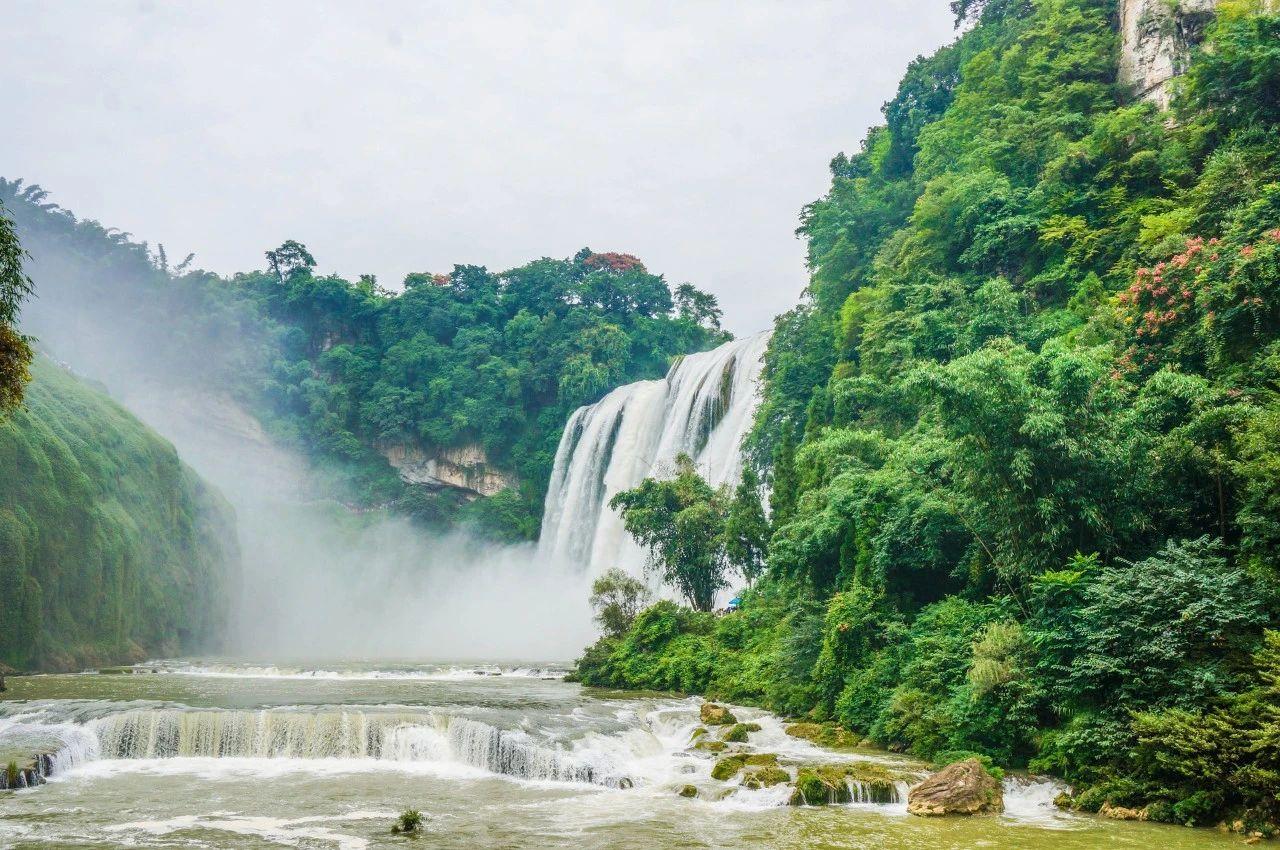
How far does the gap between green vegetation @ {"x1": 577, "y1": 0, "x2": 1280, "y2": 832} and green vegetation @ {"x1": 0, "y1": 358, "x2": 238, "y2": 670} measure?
16792mm

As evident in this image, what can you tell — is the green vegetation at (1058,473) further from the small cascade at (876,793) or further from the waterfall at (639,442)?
the waterfall at (639,442)

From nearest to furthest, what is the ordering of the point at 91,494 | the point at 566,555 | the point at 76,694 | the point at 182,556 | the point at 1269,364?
the point at 1269,364
the point at 76,694
the point at 91,494
the point at 182,556
the point at 566,555

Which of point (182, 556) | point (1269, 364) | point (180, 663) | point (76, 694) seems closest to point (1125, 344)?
point (1269, 364)

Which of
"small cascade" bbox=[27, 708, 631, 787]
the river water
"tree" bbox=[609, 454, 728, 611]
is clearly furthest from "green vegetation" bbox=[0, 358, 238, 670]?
"tree" bbox=[609, 454, 728, 611]

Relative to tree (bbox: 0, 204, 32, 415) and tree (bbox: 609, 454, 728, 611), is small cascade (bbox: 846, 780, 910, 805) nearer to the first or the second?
tree (bbox: 0, 204, 32, 415)

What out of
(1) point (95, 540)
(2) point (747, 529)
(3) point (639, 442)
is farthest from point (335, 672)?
(3) point (639, 442)

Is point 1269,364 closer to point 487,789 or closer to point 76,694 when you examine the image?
point 487,789

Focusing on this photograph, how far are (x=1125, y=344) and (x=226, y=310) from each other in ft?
187

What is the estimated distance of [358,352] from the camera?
64.6m

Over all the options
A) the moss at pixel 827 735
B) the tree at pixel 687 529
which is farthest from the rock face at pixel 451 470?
the moss at pixel 827 735

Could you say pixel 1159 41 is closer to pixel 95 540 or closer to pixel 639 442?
pixel 639 442

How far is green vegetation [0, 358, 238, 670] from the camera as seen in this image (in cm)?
2691

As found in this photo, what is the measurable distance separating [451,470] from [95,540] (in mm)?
30610

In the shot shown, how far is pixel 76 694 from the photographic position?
20953 mm
